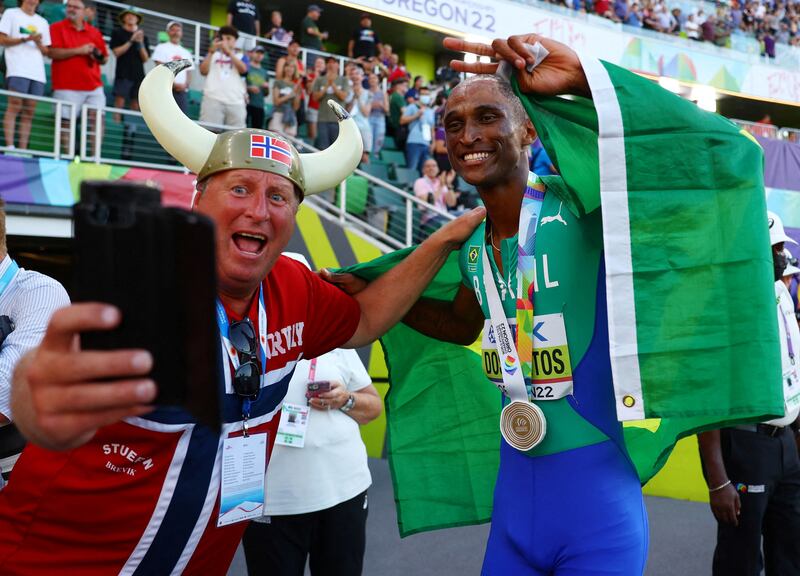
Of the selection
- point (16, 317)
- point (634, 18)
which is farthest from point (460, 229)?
point (634, 18)

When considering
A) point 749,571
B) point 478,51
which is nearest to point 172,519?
point 478,51

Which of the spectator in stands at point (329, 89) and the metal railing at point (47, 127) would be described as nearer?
the metal railing at point (47, 127)

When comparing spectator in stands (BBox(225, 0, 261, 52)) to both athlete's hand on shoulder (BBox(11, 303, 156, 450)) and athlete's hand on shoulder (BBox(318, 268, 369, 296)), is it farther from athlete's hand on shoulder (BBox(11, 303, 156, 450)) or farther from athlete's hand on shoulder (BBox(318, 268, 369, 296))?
athlete's hand on shoulder (BBox(11, 303, 156, 450))

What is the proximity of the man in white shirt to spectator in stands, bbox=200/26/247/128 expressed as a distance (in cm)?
709

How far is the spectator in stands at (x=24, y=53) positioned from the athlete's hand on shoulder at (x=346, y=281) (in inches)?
247

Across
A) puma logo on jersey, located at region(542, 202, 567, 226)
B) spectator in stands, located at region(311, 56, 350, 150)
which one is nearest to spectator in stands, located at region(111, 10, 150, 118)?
spectator in stands, located at region(311, 56, 350, 150)

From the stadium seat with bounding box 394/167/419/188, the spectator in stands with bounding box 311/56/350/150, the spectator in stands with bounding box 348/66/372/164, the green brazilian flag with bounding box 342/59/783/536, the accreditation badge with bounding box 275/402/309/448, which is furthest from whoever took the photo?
the stadium seat with bounding box 394/167/419/188

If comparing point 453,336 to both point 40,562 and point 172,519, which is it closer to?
point 172,519

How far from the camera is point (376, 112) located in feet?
Result: 41.3

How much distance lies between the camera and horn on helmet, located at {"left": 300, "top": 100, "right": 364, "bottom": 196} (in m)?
2.62

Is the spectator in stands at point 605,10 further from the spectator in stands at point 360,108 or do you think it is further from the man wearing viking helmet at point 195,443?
the man wearing viking helmet at point 195,443

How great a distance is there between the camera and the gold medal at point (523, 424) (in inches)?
92.9

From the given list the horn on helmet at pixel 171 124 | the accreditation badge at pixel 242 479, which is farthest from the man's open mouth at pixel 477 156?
the accreditation badge at pixel 242 479

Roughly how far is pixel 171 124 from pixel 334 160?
550mm
